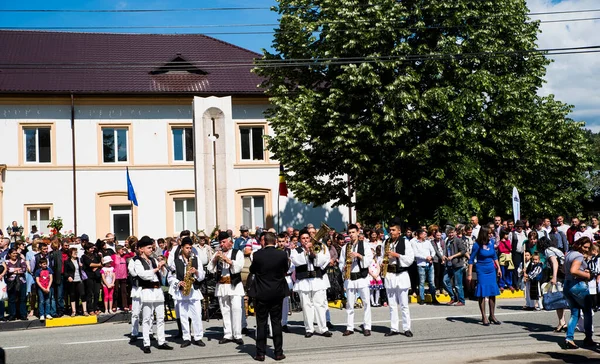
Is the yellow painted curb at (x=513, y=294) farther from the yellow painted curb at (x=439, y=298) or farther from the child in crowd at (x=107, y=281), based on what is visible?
the child in crowd at (x=107, y=281)

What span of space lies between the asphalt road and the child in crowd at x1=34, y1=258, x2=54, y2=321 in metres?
1.85

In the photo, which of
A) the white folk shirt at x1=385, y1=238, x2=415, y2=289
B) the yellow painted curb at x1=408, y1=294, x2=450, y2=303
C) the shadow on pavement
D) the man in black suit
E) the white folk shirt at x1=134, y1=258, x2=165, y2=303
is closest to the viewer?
the man in black suit

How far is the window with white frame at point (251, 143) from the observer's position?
38.0 m

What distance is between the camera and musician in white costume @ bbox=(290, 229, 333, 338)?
46.9 ft

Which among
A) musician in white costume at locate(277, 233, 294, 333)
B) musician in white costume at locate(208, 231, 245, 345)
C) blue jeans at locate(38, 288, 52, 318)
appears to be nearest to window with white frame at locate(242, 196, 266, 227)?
blue jeans at locate(38, 288, 52, 318)

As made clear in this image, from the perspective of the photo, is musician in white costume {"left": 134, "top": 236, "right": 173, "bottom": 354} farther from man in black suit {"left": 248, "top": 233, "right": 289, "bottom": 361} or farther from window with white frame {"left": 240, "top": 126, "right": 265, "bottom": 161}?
window with white frame {"left": 240, "top": 126, "right": 265, "bottom": 161}

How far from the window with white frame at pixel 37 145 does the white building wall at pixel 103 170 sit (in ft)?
1.38

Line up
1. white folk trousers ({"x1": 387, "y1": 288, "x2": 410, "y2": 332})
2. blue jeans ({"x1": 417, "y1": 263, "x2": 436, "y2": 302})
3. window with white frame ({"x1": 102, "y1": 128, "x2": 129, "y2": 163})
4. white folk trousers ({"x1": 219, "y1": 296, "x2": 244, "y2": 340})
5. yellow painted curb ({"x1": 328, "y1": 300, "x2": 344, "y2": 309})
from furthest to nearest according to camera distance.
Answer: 1. window with white frame ({"x1": 102, "y1": 128, "x2": 129, "y2": 163})
2. blue jeans ({"x1": 417, "y1": 263, "x2": 436, "y2": 302})
3. yellow painted curb ({"x1": 328, "y1": 300, "x2": 344, "y2": 309})
4. white folk trousers ({"x1": 387, "y1": 288, "x2": 410, "y2": 332})
5. white folk trousers ({"x1": 219, "y1": 296, "x2": 244, "y2": 340})

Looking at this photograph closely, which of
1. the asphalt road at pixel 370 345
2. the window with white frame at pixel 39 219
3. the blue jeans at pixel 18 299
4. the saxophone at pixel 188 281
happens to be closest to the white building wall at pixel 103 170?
the window with white frame at pixel 39 219

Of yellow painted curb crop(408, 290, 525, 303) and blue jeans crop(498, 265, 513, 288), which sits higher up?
blue jeans crop(498, 265, 513, 288)

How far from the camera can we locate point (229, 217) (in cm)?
2386

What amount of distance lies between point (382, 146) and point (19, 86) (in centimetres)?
1719

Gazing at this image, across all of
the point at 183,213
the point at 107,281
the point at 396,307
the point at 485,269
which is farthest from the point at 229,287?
the point at 183,213

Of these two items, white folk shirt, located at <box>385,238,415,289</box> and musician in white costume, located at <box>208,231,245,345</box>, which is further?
white folk shirt, located at <box>385,238,415,289</box>
